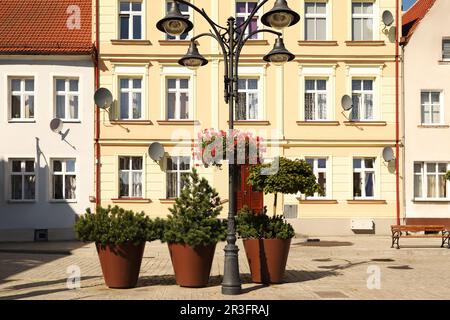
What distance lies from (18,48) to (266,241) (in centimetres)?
1465

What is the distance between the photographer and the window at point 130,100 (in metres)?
22.1

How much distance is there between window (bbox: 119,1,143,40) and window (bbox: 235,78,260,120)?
4421mm

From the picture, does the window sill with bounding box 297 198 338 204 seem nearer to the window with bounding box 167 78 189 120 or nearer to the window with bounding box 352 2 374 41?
the window with bounding box 167 78 189 120

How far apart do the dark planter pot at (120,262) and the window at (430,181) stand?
47.6 feet

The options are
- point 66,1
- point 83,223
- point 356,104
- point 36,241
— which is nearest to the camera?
point 83,223

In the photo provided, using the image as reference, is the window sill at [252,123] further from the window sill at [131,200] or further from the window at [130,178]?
the window sill at [131,200]

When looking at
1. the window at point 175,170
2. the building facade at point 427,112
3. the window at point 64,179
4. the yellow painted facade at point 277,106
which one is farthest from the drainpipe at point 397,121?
the window at point 64,179

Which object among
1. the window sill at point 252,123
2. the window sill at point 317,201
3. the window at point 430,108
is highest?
the window at point 430,108

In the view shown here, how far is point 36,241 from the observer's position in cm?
2081

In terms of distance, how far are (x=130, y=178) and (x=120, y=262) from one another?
38.4 ft

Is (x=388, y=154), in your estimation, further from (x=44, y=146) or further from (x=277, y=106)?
(x=44, y=146)

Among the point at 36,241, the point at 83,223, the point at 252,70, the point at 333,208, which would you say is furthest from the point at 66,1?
the point at 83,223

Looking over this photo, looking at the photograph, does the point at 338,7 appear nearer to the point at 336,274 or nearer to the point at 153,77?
the point at 153,77

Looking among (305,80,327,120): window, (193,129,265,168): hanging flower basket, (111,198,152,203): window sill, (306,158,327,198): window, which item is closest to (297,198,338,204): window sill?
(306,158,327,198): window
